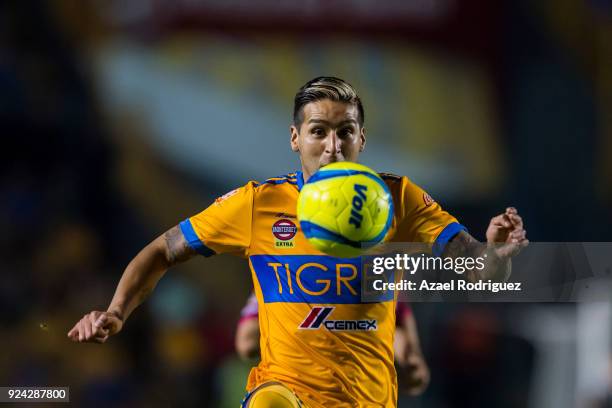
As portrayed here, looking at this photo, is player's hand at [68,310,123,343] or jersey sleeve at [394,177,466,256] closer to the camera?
player's hand at [68,310,123,343]

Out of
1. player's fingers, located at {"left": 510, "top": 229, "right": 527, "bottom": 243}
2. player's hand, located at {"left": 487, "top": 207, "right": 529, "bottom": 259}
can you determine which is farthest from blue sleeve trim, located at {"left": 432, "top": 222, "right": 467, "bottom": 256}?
player's fingers, located at {"left": 510, "top": 229, "right": 527, "bottom": 243}

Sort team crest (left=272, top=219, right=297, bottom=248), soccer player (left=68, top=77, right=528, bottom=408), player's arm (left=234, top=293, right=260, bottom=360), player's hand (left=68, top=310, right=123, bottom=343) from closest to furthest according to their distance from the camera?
1. player's hand (left=68, top=310, right=123, bottom=343)
2. soccer player (left=68, top=77, right=528, bottom=408)
3. team crest (left=272, top=219, right=297, bottom=248)
4. player's arm (left=234, top=293, right=260, bottom=360)

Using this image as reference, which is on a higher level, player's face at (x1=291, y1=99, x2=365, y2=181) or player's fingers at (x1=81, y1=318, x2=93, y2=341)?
player's face at (x1=291, y1=99, x2=365, y2=181)

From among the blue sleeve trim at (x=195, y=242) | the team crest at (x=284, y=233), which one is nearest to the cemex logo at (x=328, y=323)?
the team crest at (x=284, y=233)

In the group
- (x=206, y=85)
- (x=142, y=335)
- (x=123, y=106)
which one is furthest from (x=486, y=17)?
(x=142, y=335)

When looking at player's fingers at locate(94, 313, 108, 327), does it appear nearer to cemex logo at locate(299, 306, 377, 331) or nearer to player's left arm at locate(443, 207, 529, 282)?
cemex logo at locate(299, 306, 377, 331)

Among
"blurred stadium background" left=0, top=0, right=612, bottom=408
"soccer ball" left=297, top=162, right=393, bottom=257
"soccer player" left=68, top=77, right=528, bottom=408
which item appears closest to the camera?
"soccer ball" left=297, top=162, right=393, bottom=257

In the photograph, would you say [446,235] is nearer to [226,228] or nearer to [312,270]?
[312,270]

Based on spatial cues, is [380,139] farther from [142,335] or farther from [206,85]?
[142,335]

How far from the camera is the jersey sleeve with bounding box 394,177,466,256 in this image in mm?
4574

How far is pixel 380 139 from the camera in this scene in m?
11.0

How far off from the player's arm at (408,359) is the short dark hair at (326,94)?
5.34 ft

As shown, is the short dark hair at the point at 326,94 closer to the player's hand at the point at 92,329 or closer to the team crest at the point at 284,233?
the team crest at the point at 284,233

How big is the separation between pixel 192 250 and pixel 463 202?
6565 millimetres
